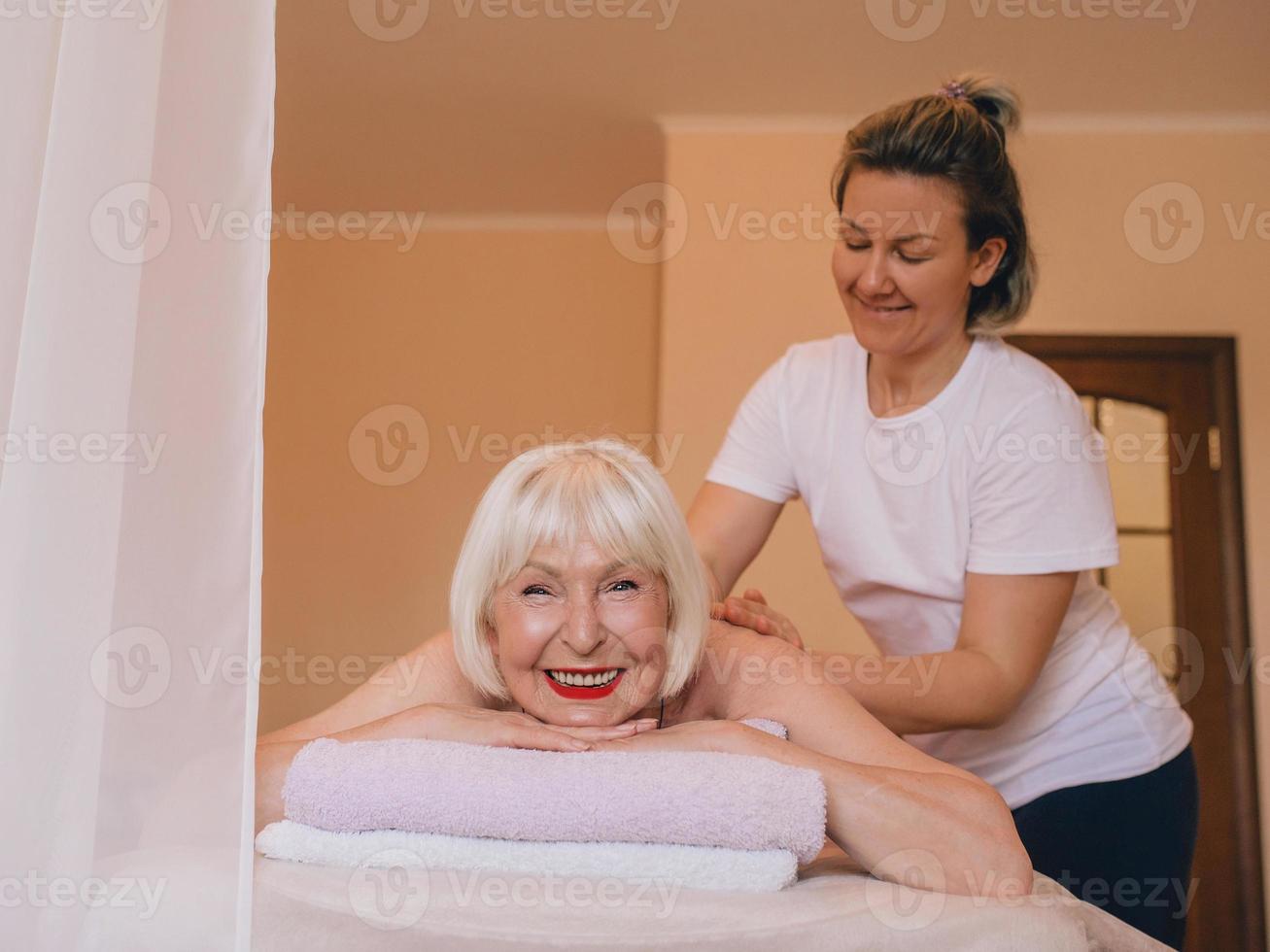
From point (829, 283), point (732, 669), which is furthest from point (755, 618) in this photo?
point (829, 283)

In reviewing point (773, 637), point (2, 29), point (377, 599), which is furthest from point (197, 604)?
point (377, 599)

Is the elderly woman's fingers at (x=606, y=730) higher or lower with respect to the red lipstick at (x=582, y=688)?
lower

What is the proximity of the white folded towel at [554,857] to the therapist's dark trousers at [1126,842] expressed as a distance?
751 millimetres

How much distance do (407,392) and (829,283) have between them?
6.03ft

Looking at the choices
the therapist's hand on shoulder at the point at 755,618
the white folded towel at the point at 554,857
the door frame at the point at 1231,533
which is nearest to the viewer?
the white folded towel at the point at 554,857

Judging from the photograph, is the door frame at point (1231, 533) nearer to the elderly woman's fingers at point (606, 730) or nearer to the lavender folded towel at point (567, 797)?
the elderly woman's fingers at point (606, 730)

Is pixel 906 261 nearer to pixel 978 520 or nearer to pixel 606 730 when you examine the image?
pixel 978 520

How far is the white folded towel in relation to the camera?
0.92m

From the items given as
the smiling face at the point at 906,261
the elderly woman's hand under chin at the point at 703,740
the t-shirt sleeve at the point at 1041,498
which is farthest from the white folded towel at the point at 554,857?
the smiling face at the point at 906,261

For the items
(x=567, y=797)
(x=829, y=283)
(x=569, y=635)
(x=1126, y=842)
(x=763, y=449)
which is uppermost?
(x=829, y=283)

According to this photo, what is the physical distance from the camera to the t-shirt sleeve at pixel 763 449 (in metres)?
1.86

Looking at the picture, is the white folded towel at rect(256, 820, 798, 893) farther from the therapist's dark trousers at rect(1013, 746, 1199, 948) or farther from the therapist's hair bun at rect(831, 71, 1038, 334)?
the therapist's hair bun at rect(831, 71, 1038, 334)

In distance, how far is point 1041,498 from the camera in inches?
63.1

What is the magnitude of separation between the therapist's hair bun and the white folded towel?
1028 millimetres
